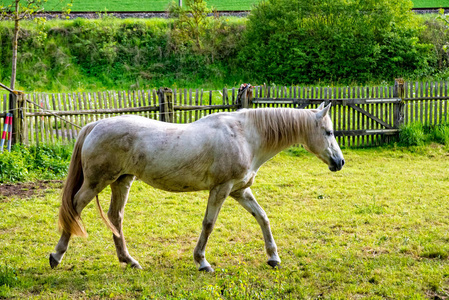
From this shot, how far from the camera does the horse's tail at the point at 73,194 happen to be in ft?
15.8

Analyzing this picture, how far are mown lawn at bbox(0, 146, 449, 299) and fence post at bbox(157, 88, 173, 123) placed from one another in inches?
125

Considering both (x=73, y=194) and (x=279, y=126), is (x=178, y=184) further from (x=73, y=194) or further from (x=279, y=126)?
(x=279, y=126)

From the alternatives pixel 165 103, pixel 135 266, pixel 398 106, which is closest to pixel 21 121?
pixel 165 103

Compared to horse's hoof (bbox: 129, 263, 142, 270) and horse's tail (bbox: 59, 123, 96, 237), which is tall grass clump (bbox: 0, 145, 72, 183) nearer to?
horse's tail (bbox: 59, 123, 96, 237)

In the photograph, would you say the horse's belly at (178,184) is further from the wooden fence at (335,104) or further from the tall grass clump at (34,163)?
the wooden fence at (335,104)

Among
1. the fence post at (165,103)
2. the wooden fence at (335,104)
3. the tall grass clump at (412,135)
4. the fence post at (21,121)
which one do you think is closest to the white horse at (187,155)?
the fence post at (21,121)

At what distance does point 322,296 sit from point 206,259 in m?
1.56

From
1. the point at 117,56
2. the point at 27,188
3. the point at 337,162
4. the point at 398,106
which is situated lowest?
the point at 27,188

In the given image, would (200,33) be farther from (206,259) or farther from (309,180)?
(206,259)

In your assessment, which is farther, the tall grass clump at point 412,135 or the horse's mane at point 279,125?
the tall grass clump at point 412,135

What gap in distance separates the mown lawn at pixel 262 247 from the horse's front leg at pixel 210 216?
14 centimetres

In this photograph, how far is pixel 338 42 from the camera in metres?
19.1

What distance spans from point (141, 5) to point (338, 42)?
620 inches

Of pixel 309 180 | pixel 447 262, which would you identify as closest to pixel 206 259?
pixel 447 262
